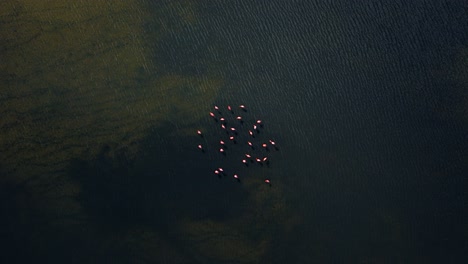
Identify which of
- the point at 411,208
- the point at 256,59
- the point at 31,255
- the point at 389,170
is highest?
the point at 256,59

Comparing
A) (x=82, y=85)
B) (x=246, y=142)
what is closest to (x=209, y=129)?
(x=246, y=142)

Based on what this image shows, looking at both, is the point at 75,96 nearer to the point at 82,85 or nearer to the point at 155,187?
the point at 82,85

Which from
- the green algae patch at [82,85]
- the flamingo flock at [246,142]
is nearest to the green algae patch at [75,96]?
the green algae patch at [82,85]

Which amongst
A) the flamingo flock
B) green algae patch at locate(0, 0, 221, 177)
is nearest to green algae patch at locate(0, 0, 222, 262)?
green algae patch at locate(0, 0, 221, 177)

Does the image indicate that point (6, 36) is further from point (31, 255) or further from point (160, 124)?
point (31, 255)

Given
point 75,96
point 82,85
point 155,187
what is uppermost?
point 82,85

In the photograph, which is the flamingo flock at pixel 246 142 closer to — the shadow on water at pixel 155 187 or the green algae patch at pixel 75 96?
the shadow on water at pixel 155 187

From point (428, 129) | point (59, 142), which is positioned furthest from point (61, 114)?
point (428, 129)

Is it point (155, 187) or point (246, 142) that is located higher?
point (246, 142)
